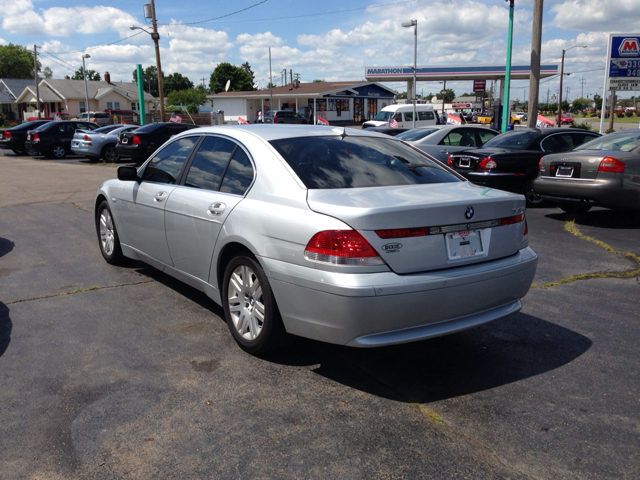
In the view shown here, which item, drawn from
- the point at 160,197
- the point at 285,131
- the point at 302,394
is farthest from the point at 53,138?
the point at 302,394

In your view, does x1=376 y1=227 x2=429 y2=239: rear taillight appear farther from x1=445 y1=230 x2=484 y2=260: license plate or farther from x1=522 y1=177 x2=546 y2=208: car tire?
x1=522 y1=177 x2=546 y2=208: car tire

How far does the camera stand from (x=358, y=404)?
3436mm

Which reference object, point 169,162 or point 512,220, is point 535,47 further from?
point 512,220

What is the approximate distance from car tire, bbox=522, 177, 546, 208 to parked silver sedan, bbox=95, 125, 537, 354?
665cm

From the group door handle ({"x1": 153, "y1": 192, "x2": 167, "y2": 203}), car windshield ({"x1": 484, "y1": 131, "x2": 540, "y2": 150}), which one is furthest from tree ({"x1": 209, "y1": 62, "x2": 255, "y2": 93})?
door handle ({"x1": 153, "y1": 192, "x2": 167, "y2": 203})

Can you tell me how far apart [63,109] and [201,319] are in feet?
260

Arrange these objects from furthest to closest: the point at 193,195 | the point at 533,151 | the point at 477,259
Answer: the point at 533,151 < the point at 193,195 < the point at 477,259

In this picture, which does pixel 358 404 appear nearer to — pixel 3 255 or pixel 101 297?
pixel 101 297

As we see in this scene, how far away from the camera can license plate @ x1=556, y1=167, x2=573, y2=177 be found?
9071 mm

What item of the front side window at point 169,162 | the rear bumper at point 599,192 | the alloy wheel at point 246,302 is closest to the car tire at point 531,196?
the rear bumper at point 599,192

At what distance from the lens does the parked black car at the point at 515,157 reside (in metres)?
10.7

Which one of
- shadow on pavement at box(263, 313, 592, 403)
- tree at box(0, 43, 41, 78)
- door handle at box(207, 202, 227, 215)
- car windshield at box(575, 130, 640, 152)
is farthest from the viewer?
tree at box(0, 43, 41, 78)

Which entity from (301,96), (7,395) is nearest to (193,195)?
(7,395)

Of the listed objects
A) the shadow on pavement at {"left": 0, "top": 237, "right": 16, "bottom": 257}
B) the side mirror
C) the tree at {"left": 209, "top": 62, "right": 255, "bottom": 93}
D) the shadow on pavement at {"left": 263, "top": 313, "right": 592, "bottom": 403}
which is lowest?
the shadow on pavement at {"left": 263, "top": 313, "right": 592, "bottom": 403}
